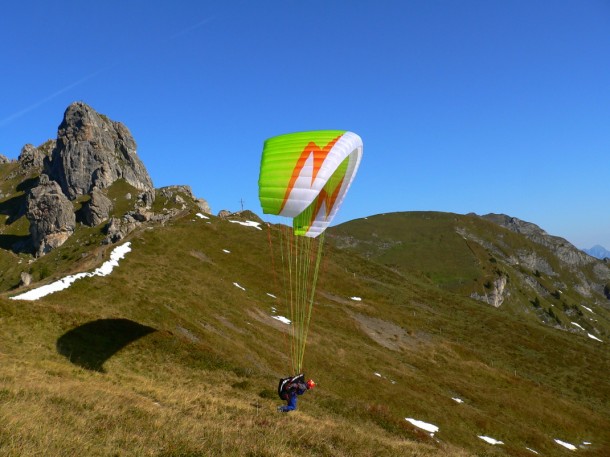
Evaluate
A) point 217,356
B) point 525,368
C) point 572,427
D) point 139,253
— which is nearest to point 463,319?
point 525,368

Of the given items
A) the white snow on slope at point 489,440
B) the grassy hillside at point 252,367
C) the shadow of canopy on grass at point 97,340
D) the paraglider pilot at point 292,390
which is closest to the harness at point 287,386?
the paraglider pilot at point 292,390

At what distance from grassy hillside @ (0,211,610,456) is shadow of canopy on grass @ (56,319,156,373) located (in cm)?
11

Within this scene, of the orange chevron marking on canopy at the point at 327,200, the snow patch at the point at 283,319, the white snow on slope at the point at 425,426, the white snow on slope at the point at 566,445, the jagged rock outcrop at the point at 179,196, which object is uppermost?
the jagged rock outcrop at the point at 179,196

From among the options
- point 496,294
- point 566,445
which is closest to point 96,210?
point 496,294

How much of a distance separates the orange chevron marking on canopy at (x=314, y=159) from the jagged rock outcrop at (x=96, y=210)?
551 feet

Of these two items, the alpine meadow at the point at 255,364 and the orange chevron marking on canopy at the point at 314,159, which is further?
the orange chevron marking on canopy at the point at 314,159

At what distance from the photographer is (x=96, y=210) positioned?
166m

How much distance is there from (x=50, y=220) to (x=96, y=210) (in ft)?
55.8

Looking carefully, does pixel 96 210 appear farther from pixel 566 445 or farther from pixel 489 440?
pixel 566 445

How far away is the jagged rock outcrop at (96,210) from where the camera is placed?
165625mm

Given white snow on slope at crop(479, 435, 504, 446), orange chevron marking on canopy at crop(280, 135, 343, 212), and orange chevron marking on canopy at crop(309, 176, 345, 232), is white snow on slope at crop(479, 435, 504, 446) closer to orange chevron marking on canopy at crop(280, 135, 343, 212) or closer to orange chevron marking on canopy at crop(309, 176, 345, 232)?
orange chevron marking on canopy at crop(309, 176, 345, 232)

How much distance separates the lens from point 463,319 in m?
77.1

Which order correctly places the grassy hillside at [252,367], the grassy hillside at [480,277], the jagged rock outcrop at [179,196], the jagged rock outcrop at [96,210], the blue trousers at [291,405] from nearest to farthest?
the grassy hillside at [252,367] < the blue trousers at [291,405] < the jagged rock outcrop at [179,196] < the grassy hillside at [480,277] < the jagged rock outcrop at [96,210]

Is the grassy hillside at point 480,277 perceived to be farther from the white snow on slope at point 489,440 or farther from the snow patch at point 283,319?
the white snow on slope at point 489,440
